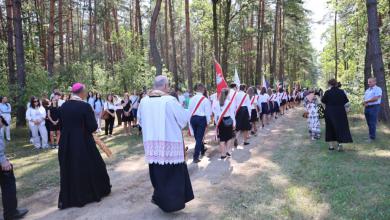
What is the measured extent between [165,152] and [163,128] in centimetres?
38

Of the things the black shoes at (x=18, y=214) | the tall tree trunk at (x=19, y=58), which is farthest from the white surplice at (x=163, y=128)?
the tall tree trunk at (x=19, y=58)

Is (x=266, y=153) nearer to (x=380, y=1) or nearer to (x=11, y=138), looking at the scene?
(x=11, y=138)

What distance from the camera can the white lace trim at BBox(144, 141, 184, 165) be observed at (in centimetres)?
583

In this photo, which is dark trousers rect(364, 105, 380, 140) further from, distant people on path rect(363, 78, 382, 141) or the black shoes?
the black shoes

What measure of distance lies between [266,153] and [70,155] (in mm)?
6244

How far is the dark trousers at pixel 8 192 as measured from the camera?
234 inches

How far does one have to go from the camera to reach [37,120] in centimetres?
1330

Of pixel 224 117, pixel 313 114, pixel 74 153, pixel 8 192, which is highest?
pixel 224 117

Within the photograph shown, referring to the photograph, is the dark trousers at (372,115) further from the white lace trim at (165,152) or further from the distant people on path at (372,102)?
the white lace trim at (165,152)

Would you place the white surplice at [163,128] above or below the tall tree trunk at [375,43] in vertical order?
below

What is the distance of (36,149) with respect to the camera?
44.4ft

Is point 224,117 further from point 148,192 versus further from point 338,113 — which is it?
point 148,192

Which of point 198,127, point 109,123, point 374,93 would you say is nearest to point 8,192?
point 198,127

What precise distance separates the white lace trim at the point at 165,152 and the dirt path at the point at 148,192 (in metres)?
0.90
